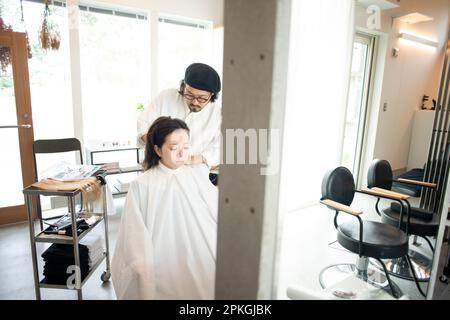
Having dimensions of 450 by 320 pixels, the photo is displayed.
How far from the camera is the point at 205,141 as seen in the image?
1522 mm

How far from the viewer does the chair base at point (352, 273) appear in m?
2.19

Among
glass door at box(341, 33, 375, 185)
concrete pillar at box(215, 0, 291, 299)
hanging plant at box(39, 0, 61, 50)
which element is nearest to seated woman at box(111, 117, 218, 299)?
concrete pillar at box(215, 0, 291, 299)

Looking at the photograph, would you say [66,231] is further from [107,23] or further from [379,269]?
[107,23]

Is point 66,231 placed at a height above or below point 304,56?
below

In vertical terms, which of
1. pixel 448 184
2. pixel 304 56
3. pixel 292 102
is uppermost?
pixel 304 56

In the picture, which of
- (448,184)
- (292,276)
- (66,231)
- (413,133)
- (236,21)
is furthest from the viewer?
(413,133)

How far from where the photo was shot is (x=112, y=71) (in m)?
3.59

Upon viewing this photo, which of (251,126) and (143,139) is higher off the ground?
(251,126)

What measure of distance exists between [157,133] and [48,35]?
2361mm

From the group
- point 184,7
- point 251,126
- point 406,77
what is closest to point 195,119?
point 251,126

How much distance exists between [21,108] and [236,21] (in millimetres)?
2949

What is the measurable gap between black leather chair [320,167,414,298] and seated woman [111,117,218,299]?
1031 mm

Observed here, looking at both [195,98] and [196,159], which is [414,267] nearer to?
[196,159]

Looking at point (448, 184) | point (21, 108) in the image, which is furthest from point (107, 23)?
point (448, 184)
